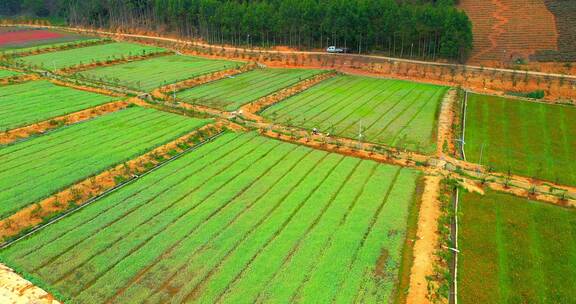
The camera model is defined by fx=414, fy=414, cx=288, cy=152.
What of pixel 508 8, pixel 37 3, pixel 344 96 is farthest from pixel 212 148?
pixel 37 3

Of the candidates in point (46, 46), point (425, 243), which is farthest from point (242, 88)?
point (46, 46)

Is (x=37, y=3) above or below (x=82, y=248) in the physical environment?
above

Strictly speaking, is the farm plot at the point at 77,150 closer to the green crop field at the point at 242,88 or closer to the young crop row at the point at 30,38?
the green crop field at the point at 242,88

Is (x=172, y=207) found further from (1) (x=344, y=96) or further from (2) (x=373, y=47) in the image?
(2) (x=373, y=47)

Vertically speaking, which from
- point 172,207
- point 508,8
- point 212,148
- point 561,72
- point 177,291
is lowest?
point 177,291

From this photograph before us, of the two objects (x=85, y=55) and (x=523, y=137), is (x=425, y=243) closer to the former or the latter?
(x=523, y=137)
